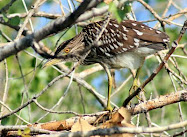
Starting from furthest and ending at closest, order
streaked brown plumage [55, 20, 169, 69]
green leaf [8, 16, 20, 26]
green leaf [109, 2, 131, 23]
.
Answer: streaked brown plumage [55, 20, 169, 69]
green leaf [8, 16, 20, 26]
green leaf [109, 2, 131, 23]

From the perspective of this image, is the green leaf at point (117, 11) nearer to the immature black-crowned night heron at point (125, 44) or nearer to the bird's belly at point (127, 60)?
the immature black-crowned night heron at point (125, 44)

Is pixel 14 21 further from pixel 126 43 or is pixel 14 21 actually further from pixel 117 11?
pixel 126 43

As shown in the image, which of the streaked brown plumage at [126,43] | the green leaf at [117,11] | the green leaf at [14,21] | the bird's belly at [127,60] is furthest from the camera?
the bird's belly at [127,60]

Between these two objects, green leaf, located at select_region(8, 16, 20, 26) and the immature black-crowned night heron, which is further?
the immature black-crowned night heron

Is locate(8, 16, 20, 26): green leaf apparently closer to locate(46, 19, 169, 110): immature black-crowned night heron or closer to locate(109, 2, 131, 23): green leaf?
locate(109, 2, 131, 23): green leaf

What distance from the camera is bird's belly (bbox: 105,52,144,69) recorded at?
174 inches

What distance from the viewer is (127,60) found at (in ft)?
14.5

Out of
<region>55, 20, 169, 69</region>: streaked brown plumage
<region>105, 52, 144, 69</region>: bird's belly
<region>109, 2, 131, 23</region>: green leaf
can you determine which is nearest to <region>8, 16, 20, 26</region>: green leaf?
<region>109, 2, 131, 23</region>: green leaf

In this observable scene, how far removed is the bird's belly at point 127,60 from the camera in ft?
14.5

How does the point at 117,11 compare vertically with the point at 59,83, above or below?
below

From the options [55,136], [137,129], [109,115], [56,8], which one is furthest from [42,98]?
[137,129]

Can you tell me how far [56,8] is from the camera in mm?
4801

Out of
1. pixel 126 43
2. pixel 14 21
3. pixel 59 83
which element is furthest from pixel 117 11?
pixel 59 83

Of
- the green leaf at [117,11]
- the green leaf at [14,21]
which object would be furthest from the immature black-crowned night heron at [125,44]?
the green leaf at [117,11]
